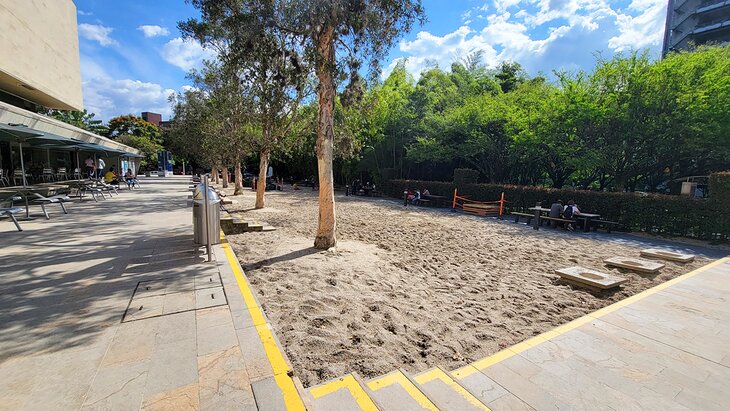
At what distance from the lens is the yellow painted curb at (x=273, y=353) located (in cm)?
218

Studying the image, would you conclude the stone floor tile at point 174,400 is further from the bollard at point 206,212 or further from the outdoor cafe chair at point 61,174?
the outdoor cafe chair at point 61,174

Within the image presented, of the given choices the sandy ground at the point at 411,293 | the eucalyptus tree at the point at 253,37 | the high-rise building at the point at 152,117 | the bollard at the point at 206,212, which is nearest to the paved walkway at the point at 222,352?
the sandy ground at the point at 411,293

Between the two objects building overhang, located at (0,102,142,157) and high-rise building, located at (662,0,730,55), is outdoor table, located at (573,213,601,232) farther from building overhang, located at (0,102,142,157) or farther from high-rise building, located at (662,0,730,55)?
high-rise building, located at (662,0,730,55)

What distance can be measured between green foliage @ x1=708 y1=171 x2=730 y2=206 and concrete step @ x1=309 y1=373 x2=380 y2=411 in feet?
41.5

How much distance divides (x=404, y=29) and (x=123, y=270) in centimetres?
746

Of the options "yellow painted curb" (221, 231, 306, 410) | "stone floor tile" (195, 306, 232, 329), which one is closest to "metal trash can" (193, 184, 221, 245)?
"yellow painted curb" (221, 231, 306, 410)

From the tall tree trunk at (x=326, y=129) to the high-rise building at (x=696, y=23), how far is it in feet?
189

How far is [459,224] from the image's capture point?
11.7 meters

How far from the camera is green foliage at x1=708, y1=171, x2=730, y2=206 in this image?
29.5 feet

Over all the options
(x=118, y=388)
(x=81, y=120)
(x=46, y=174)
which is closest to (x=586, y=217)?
(x=118, y=388)

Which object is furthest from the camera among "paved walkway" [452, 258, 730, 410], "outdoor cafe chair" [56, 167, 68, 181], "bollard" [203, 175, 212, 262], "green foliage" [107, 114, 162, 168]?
"green foliage" [107, 114, 162, 168]

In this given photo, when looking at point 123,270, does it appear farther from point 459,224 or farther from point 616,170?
point 616,170

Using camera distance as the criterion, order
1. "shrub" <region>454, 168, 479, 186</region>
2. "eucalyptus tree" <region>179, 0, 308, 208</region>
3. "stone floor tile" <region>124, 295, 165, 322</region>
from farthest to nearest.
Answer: "shrub" <region>454, 168, 479, 186</region> → "eucalyptus tree" <region>179, 0, 308, 208</region> → "stone floor tile" <region>124, 295, 165, 322</region>

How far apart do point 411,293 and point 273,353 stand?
2.61 m
